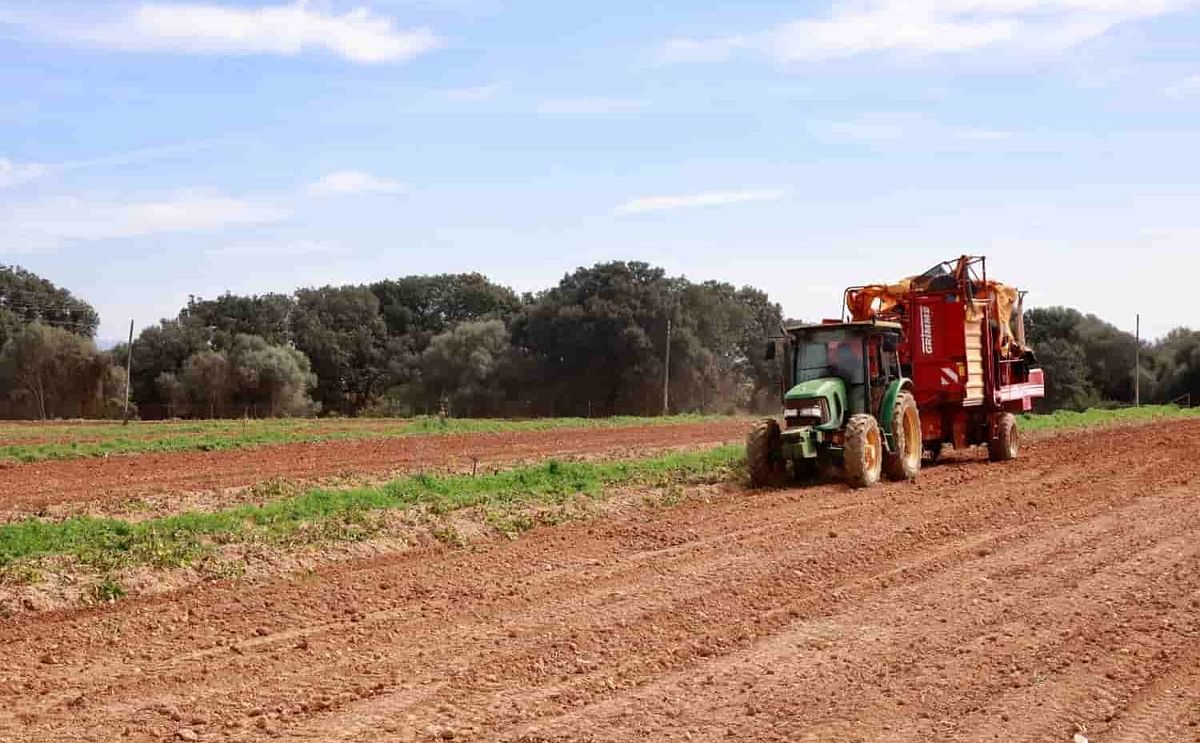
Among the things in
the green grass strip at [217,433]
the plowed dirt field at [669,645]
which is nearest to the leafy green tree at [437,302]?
the green grass strip at [217,433]

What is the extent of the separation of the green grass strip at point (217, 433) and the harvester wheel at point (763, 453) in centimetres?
1621

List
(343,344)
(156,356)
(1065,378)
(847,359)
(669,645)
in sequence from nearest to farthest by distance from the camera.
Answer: (669,645) → (847,359) → (156,356) → (1065,378) → (343,344)

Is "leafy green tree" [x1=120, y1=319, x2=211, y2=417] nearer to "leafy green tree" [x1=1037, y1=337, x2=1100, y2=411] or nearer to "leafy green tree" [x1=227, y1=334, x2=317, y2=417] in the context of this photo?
"leafy green tree" [x1=227, y1=334, x2=317, y2=417]

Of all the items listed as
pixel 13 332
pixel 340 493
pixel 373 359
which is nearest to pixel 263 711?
pixel 340 493

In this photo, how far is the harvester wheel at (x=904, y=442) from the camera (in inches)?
691

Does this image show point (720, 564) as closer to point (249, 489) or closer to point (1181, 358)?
point (249, 489)

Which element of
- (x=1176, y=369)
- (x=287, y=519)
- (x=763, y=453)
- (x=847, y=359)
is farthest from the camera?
(x=1176, y=369)

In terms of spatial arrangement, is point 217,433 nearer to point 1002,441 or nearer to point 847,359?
point 847,359

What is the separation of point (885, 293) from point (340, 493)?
392 inches

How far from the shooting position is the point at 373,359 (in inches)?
3002

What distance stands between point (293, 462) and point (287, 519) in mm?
11812

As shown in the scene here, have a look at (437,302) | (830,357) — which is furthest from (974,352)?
(437,302)

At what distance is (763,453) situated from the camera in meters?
17.4

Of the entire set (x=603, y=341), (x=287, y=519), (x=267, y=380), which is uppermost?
(x=603, y=341)
